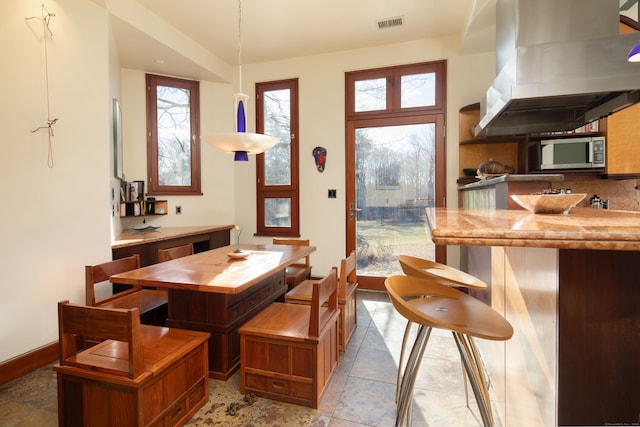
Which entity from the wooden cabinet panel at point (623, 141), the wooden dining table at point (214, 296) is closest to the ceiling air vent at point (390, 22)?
the wooden cabinet panel at point (623, 141)

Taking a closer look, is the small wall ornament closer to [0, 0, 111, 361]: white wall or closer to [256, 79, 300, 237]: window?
[256, 79, 300, 237]: window

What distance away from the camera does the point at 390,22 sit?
3449 mm

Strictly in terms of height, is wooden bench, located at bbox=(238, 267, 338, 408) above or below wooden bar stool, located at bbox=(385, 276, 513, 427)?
below

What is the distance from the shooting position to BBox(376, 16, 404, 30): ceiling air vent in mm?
3393

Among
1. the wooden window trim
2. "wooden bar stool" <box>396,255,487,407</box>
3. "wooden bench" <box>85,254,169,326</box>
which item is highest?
the wooden window trim

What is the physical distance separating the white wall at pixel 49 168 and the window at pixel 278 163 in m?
2.01

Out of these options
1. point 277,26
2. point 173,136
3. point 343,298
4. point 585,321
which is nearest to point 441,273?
point 585,321

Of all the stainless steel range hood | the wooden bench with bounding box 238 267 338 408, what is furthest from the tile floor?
the stainless steel range hood

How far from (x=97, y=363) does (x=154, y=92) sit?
11.6 feet

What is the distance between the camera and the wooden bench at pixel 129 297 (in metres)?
2.08

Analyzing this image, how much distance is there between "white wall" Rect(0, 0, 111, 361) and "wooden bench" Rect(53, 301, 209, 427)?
1.07 meters

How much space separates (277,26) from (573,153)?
330 cm

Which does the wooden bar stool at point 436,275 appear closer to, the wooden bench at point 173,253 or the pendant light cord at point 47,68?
the wooden bench at point 173,253

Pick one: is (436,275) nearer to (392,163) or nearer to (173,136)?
(392,163)
